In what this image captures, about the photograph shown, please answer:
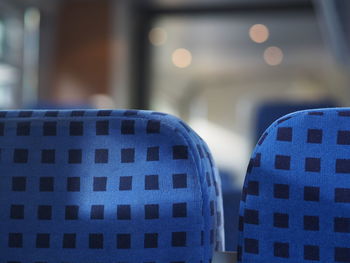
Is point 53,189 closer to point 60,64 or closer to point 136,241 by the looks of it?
point 136,241

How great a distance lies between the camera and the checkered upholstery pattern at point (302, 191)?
532 millimetres

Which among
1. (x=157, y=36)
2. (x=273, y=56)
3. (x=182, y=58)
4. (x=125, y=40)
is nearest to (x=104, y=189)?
(x=125, y=40)

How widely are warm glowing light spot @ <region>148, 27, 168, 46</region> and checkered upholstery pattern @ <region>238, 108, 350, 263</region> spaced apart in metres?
6.16

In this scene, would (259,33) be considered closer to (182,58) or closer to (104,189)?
(182,58)

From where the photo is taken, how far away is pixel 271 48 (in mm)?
8164

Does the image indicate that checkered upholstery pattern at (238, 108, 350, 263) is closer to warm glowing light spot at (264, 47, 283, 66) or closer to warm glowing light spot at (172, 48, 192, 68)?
warm glowing light spot at (172, 48, 192, 68)

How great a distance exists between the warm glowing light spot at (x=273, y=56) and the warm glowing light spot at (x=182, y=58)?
1.07 metres

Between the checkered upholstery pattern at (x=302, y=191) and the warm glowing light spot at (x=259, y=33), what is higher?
the warm glowing light spot at (x=259, y=33)

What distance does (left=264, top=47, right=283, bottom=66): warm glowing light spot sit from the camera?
8273 mm

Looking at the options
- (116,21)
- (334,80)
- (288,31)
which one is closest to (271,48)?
(288,31)

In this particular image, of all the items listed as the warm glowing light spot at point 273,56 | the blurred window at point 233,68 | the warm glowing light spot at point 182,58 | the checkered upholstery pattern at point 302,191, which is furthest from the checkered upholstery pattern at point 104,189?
the warm glowing light spot at point 273,56

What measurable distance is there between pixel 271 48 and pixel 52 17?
10.4 ft

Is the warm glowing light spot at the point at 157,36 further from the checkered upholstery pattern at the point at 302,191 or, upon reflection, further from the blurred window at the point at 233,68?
the checkered upholstery pattern at the point at 302,191

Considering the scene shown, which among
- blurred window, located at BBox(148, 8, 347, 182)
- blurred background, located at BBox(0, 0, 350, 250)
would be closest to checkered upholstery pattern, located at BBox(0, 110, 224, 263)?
blurred background, located at BBox(0, 0, 350, 250)
